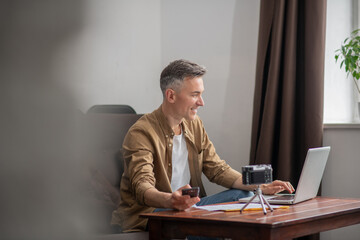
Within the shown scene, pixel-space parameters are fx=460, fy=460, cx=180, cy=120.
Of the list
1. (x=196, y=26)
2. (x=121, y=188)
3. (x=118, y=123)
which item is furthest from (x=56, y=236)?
(x=196, y=26)

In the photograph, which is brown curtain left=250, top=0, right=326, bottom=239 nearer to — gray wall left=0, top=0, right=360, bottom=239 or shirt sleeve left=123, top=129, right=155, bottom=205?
gray wall left=0, top=0, right=360, bottom=239

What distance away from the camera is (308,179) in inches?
54.6

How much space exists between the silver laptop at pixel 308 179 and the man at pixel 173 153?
0.05m

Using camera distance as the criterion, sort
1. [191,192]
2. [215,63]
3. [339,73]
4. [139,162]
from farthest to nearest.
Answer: [215,63] < [339,73] < [139,162] < [191,192]

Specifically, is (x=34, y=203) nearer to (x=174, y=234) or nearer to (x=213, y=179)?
(x=174, y=234)

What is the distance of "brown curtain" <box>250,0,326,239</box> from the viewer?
2137 mm

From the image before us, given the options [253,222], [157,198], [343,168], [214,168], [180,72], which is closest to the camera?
[253,222]

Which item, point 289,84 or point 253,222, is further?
point 289,84

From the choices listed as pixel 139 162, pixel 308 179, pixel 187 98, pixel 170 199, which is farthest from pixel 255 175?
pixel 187 98

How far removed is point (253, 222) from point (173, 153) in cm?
73

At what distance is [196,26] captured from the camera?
2.52 m

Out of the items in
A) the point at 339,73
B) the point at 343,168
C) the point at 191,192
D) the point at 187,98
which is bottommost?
the point at 343,168

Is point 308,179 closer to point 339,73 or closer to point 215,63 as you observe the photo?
point 339,73

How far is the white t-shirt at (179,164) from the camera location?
169cm
